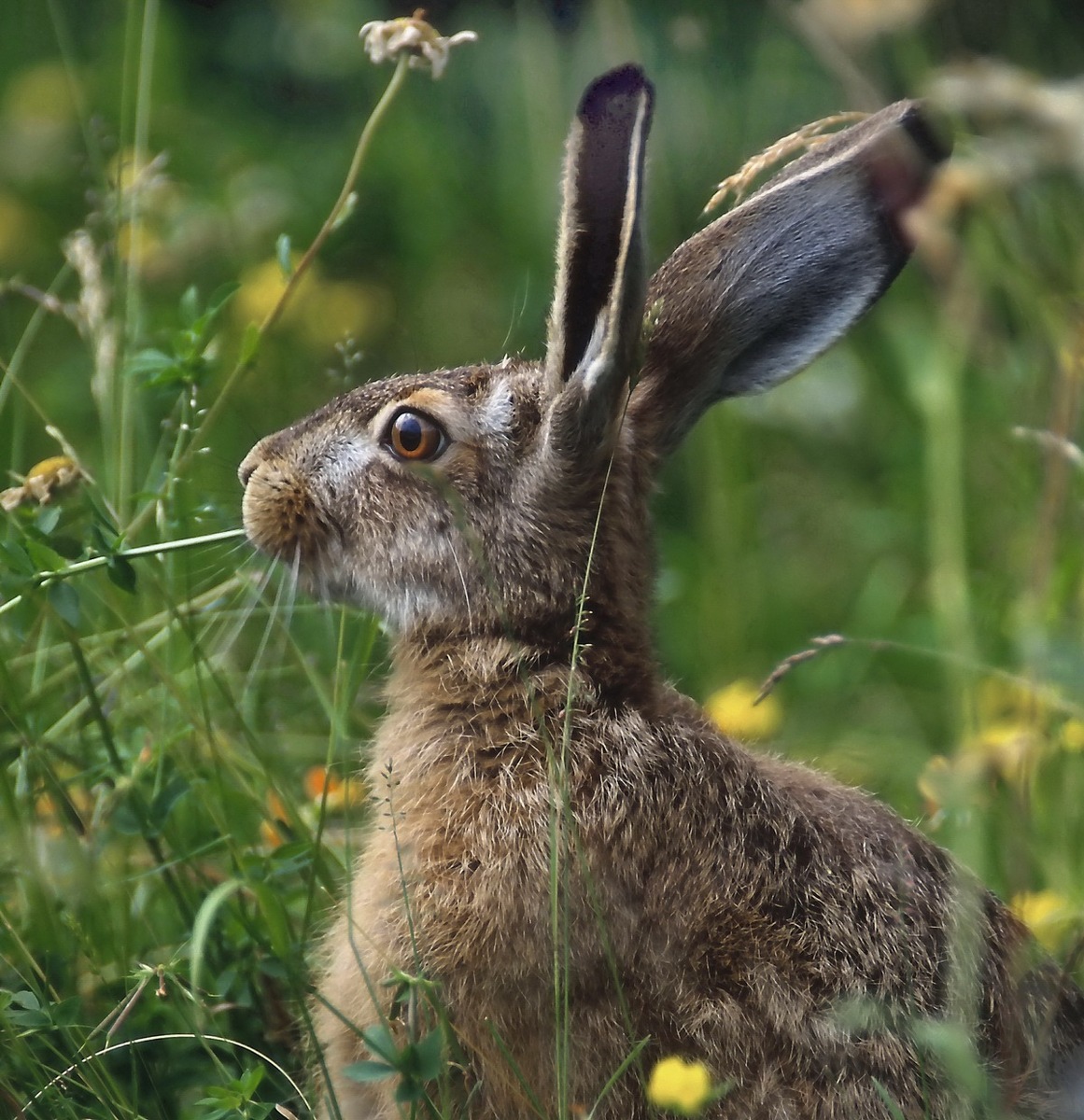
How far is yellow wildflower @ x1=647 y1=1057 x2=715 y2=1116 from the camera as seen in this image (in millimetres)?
2801

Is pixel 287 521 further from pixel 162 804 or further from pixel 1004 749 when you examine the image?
pixel 1004 749

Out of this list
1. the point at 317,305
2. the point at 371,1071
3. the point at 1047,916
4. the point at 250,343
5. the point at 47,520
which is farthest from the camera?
the point at 317,305

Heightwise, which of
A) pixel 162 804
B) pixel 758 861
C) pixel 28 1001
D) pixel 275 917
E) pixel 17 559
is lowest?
pixel 758 861

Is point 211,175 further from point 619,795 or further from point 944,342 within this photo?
point 619,795

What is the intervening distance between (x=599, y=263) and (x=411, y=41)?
2.19ft

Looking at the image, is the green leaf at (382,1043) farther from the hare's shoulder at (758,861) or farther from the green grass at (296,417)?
the hare's shoulder at (758,861)

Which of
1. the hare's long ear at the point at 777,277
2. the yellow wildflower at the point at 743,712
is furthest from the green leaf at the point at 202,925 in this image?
the yellow wildflower at the point at 743,712

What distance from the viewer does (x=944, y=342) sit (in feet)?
15.4

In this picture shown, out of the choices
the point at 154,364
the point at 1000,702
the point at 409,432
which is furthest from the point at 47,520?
the point at 1000,702

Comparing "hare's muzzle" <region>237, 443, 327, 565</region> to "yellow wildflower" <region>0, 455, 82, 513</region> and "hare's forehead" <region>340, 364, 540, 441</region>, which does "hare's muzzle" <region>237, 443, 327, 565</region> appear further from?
"yellow wildflower" <region>0, 455, 82, 513</region>

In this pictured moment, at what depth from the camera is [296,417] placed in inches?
194

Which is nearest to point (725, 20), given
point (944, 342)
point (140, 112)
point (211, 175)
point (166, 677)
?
point (211, 175)

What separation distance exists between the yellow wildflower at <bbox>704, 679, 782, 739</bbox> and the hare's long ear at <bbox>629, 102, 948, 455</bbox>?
864 mm

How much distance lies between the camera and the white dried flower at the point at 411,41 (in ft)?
11.2
